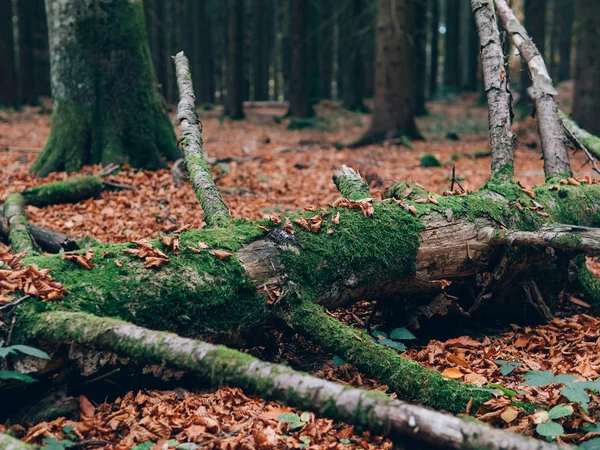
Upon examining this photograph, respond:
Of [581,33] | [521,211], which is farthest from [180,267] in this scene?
[581,33]

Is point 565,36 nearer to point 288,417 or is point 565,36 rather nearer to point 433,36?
point 433,36

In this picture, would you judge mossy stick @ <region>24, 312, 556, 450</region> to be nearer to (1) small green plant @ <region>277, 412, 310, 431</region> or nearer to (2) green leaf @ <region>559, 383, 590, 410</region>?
(1) small green plant @ <region>277, 412, 310, 431</region>

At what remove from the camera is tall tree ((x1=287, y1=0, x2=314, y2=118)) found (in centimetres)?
1723

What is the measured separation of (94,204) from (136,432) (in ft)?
13.6

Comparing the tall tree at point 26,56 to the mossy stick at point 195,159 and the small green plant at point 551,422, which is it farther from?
the small green plant at point 551,422

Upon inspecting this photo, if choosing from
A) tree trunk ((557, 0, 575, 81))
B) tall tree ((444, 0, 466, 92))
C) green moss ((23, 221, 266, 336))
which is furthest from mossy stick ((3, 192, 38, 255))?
tree trunk ((557, 0, 575, 81))

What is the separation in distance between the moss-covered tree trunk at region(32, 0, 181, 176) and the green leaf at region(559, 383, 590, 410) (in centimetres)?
588

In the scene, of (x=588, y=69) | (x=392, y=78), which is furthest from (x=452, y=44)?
(x=392, y=78)

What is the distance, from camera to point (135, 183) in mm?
6750

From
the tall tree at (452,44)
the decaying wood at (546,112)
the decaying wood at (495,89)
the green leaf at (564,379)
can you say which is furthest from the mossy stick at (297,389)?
the tall tree at (452,44)

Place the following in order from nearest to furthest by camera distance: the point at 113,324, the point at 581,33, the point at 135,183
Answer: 1. the point at 113,324
2. the point at 135,183
3. the point at 581,33

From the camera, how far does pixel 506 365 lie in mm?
3223

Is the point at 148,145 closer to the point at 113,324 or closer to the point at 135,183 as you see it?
the point at 135,183

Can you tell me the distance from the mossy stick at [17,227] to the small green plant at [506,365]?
119 inches
